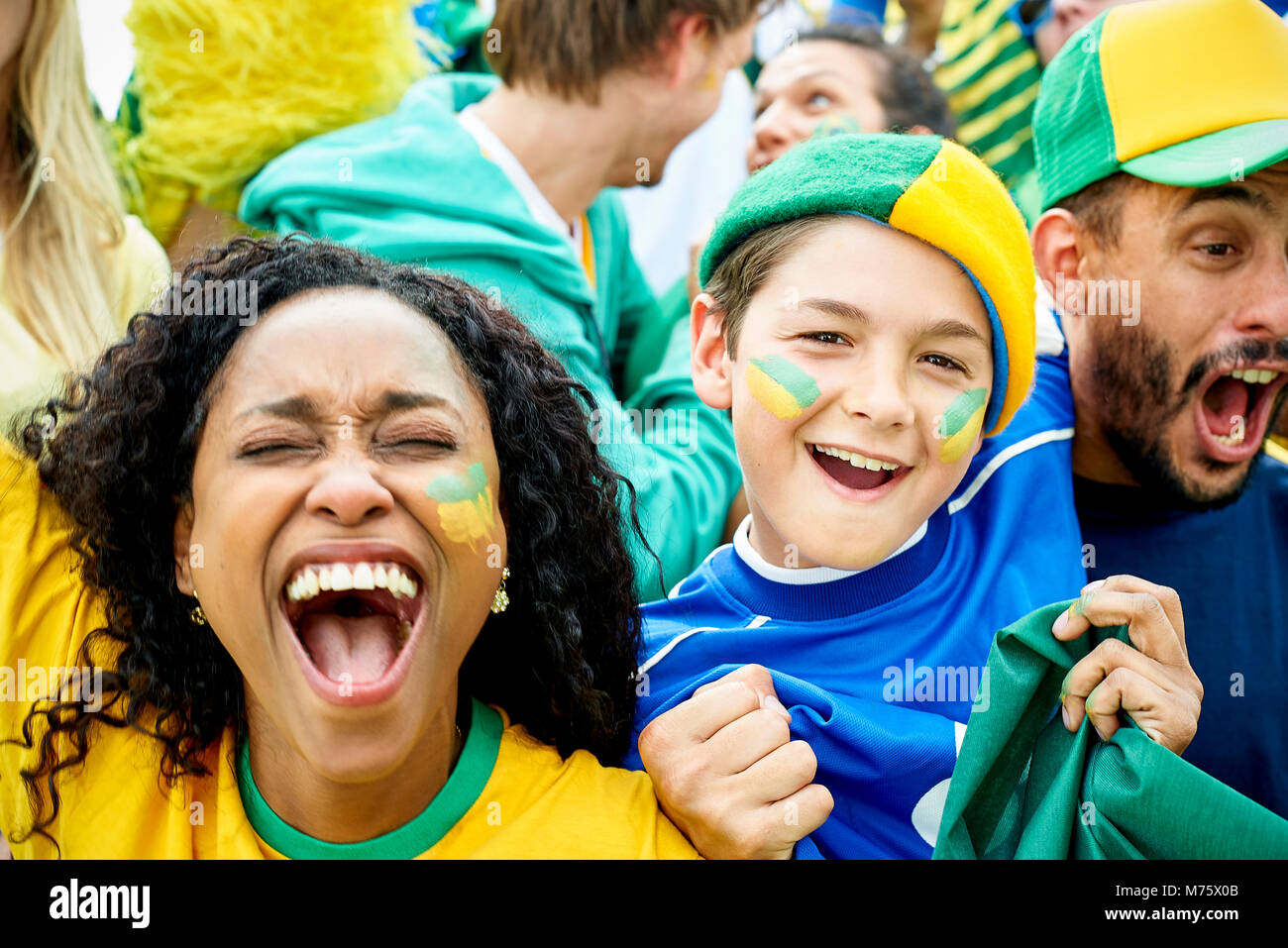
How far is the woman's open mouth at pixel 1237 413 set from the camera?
2316 mm

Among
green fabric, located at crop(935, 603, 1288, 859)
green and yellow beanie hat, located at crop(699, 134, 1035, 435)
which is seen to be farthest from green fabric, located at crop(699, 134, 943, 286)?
green fabric, located at crop(935, 603, 1288, 859)

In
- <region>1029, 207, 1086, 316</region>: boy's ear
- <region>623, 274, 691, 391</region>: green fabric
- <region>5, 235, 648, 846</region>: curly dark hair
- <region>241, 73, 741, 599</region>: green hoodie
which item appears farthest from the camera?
<region>623, 274, 691, 391</region>: green fabric

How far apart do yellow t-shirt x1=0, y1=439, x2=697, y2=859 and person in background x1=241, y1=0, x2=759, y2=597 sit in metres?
0.57

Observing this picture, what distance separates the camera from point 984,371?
200 centimetres

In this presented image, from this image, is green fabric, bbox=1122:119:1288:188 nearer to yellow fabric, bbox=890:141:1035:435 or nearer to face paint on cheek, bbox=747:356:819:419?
yellow fabric, bbox=890:141:1035:435

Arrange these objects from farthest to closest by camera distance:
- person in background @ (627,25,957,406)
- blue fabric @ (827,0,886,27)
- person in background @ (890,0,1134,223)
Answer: blue fabric @ (827,0,886,27) < person in background @ (890,0,1134,223) < person in background @ (627,25,957,406)

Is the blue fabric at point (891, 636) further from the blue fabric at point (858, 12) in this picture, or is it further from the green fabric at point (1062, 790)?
the blue fabric at point (858, 12)

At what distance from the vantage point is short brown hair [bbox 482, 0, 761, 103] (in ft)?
10.5

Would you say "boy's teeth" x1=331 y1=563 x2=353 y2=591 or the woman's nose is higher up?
the woman's nose

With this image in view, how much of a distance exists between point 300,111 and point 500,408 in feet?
5.13

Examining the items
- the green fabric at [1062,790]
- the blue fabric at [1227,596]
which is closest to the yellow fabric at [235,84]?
the blue fabric at [1227,596]

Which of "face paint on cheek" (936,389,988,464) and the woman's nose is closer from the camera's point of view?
the woman's nose
